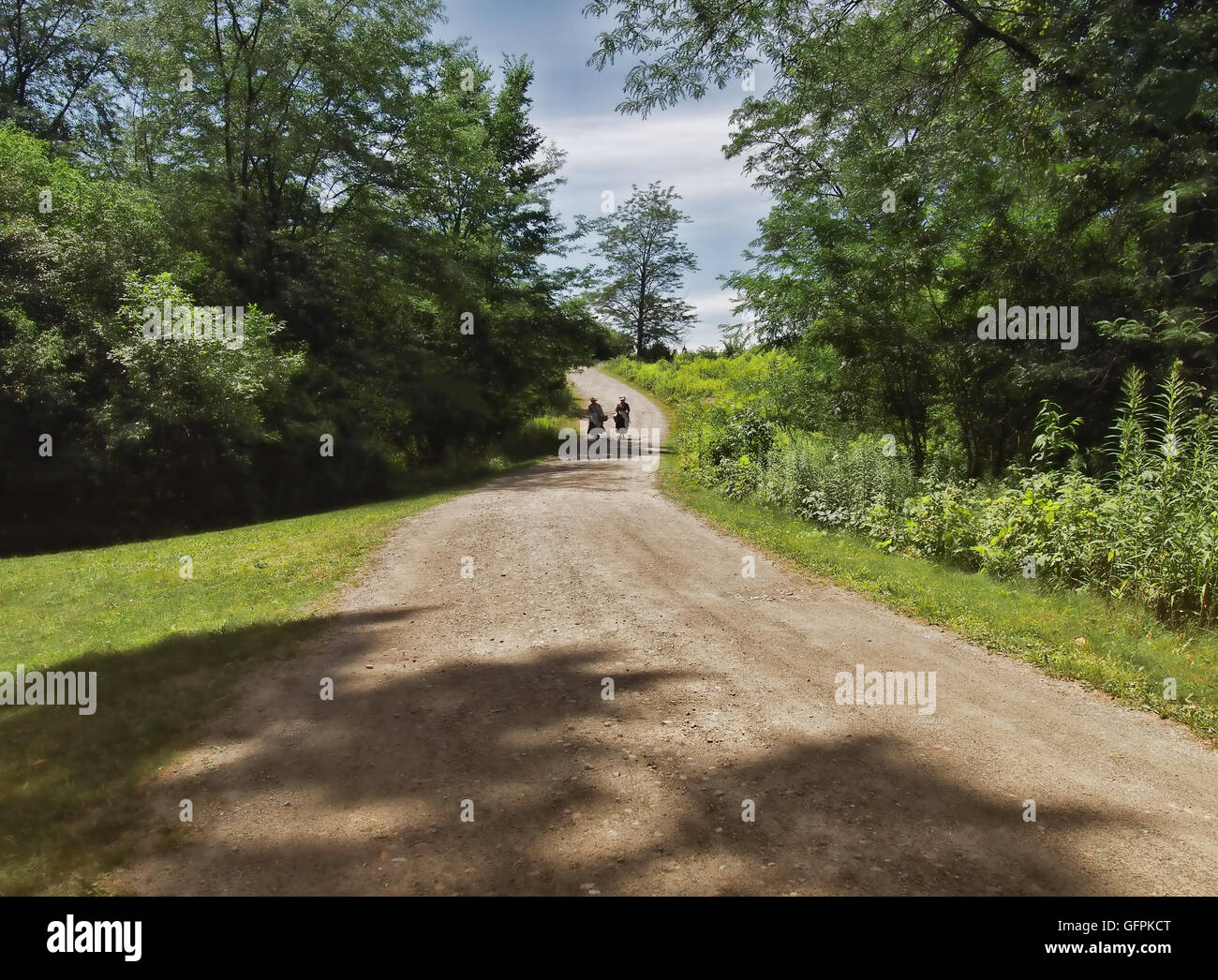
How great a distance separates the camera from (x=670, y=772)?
4664 millimetres

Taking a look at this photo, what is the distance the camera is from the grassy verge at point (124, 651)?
4.23m

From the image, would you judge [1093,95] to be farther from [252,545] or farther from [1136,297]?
[252,545]

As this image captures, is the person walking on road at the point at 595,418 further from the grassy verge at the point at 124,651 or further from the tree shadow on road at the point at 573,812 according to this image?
the tree shadow on road at the point at 573,812

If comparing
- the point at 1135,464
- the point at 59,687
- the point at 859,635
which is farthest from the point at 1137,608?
the point at 59,687

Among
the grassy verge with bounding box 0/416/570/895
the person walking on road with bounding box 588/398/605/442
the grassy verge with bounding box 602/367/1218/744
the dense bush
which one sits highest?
the person walking on road with bounding box 588/398/605/442

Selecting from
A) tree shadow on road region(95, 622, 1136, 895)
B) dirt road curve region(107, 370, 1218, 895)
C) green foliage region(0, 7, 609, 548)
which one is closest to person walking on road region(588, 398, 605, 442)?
green foliage region(0, 7, 609, 548)

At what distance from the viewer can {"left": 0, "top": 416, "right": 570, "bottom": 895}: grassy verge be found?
4.23 metres

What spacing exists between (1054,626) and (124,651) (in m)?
9.27

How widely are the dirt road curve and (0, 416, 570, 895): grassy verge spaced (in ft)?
1.08

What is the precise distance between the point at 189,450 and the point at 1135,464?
65.7 ft

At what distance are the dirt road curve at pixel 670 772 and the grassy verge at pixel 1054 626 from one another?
12.2 inches

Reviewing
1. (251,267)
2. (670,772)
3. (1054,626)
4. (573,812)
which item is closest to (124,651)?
(573,812)

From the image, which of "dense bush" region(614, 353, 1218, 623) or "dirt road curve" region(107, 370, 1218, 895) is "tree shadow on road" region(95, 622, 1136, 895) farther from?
"dense bush" region(614, 353, 1218, 623)

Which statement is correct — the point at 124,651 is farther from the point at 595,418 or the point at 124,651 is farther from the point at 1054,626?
the point at 595,418
